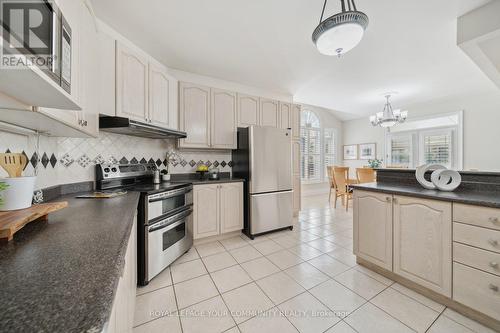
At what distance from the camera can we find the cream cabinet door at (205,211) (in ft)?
8.02

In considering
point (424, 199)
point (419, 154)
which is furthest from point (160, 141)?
point (419, 154)

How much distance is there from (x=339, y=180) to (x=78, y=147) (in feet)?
14.8

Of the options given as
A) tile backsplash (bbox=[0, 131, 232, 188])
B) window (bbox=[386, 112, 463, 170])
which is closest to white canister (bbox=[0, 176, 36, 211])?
tile backsplash (bbox=[0, 131, 232, 188])

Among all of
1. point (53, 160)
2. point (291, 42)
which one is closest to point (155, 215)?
point (53, 160)

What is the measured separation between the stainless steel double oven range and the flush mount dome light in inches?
74.9

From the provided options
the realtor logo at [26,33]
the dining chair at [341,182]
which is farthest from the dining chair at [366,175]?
the realtor logo at [26,33]

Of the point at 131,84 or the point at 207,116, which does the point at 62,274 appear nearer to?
the point at 131,84

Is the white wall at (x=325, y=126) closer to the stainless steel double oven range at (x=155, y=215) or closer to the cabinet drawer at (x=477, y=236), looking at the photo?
the stainless steel double oven range at (x=155, y=215)

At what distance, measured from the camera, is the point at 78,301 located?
1.28 feet

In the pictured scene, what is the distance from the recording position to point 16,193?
2.90ft

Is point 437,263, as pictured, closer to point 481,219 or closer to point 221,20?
point 481,219

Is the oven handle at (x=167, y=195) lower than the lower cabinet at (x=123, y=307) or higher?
higher

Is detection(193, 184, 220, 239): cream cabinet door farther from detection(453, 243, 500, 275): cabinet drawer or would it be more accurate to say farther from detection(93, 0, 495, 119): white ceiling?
detection(453, 243, 500, 275): cabinet drawer

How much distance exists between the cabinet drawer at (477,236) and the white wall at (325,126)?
460 cm
